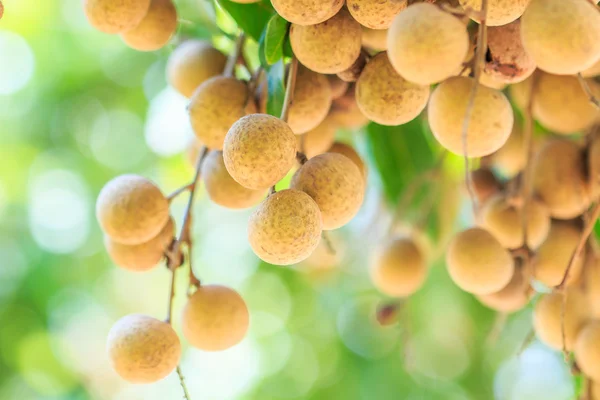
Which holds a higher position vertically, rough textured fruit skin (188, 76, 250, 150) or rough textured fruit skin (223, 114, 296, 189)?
rough textured fruit skin (223, 114, 296, 189)

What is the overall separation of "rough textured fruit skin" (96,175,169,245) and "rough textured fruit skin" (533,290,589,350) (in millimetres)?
430

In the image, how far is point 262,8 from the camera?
697 mm

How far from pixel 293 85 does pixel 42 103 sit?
1417mm

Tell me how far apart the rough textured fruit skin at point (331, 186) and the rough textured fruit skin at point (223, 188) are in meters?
0.09

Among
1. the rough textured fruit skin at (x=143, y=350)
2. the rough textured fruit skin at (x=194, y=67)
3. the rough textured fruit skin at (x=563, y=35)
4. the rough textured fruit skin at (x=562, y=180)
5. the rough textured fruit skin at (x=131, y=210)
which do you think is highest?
the rough textured fruit skin at (x=563, y=35)

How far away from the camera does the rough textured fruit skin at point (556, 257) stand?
771mm

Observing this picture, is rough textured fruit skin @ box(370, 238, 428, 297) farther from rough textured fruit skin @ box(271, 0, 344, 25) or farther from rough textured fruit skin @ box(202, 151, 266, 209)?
rough textured fruit skin @ box(271, 0, 344, 25)

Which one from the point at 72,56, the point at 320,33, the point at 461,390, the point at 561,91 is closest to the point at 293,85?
the point at 320,33

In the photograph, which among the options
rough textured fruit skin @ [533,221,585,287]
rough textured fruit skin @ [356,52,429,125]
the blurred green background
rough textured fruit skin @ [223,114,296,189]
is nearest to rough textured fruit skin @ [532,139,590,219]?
rough textured fruit skin @ [533,221,585,287]

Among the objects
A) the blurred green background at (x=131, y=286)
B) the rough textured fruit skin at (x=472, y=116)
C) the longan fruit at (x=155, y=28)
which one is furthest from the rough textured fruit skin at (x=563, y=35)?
the blurred green background at (x=131, y=286)

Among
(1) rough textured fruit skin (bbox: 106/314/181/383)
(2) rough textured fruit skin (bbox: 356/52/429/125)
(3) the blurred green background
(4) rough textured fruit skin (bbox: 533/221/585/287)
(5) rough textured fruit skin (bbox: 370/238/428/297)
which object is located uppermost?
(2) rough textured fruit skin (bbox: 356/52/429/125)

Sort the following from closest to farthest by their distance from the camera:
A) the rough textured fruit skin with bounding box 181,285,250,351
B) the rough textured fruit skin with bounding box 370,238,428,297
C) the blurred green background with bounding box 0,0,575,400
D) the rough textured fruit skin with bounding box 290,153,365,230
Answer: the rough textured fruit skin with bounding box 290,153,365,230 < the rough textured fruit skin with bounding box 181,285,250,351 < the rough textured fruit skin with bounding box 370,238,428,297 < the blurred green background with bounding box 0,0,575,400

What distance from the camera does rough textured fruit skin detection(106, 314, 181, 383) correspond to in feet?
1.99

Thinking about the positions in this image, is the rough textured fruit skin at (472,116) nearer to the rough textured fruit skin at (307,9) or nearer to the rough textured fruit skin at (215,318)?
the rough textured fruit skin at (307,9)
